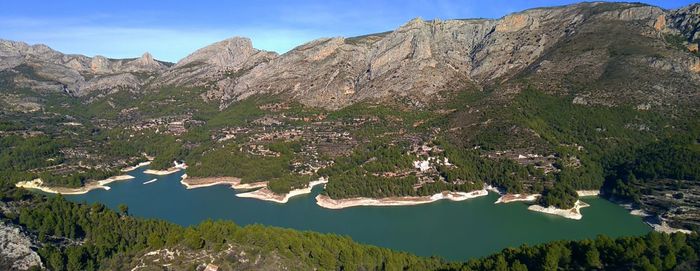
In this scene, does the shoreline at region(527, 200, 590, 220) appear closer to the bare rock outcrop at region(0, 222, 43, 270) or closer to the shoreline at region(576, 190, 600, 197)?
the shoreline at region(576, 190, 600, 197)

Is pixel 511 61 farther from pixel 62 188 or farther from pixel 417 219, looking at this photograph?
pixel 62 188

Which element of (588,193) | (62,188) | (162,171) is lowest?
(62,188)

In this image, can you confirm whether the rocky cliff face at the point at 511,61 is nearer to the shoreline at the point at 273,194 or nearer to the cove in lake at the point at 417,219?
the cove in lake at the point at 417,219

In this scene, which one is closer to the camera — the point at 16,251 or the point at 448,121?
the point at 16,251

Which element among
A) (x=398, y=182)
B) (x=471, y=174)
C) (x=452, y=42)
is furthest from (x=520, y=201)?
(x=452, y=42)

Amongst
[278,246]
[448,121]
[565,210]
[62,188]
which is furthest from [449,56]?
[278,246]

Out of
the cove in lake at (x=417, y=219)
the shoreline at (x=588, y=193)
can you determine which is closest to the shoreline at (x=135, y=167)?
the cove in lake at (x=417, y=219)
